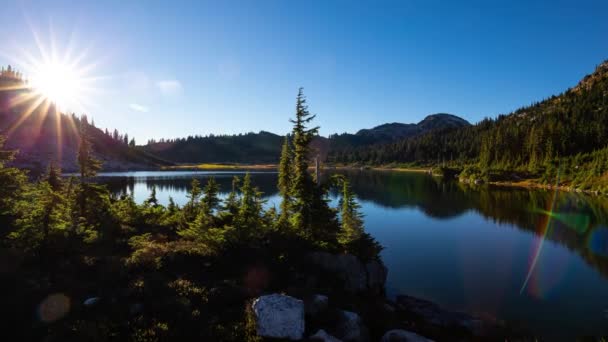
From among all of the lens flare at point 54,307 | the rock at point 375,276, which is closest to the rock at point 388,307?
the rock at point 375,276

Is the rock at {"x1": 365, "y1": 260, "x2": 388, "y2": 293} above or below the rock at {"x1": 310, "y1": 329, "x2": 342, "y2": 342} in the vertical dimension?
below

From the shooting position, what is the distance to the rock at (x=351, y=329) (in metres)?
11.3

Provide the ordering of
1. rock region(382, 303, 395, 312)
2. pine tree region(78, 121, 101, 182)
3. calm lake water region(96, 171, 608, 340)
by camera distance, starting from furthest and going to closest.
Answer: pine tree region(78, 121, 101, 182), calm lake water region(96, 171, 608, 340), rock region(382, 303, 395, 312)

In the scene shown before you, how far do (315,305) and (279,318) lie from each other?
247 cm

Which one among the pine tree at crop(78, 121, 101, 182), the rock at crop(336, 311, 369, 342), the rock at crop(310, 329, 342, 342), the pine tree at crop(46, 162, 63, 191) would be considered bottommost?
the rock at crop(336, 311, 369, 342)

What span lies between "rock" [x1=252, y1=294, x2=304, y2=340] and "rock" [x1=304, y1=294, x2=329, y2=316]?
4.39 ft

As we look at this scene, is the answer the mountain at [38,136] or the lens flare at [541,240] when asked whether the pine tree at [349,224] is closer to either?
the lens flare at [541,240]

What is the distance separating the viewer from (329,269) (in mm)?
18000

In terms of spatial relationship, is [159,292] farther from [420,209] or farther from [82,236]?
[420,209]

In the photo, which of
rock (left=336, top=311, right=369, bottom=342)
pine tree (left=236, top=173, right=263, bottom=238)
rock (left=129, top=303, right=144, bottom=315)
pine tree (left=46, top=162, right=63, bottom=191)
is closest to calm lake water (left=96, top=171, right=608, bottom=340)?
rock (left=336, top=311, right=369, bottom=342)

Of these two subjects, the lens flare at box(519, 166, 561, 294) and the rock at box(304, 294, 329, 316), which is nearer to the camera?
the rock at box(304, 294, 329, 316)

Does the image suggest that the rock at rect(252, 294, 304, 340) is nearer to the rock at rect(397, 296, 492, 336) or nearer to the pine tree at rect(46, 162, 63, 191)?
the rock at rect(397, 296, 492, 336)

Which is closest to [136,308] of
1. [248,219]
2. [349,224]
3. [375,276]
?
[248,219]

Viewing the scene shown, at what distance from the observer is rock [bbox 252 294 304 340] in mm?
10148
